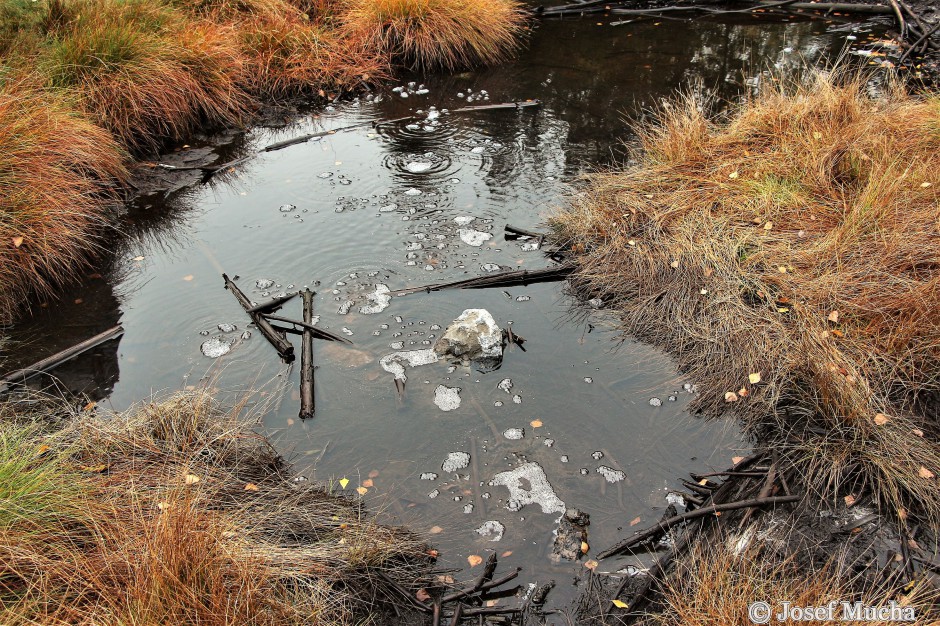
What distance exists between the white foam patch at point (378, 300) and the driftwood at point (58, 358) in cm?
197

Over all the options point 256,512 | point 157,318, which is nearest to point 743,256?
point 256,512

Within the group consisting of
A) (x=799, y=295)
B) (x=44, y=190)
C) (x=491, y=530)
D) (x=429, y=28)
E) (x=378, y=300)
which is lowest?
(x=491, y=530)

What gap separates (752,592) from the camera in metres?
2.63

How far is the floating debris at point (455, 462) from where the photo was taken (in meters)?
3.80

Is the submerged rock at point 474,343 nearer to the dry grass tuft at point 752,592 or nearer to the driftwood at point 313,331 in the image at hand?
the driftwood at point 313,331

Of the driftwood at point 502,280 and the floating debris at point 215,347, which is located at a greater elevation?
the driftwood at point 502,280

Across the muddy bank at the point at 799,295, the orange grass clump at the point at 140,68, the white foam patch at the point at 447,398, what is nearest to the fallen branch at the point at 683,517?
the muddy bank at the point at 799,295

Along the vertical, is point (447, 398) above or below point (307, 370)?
below

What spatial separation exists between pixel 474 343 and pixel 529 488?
4.11 feet

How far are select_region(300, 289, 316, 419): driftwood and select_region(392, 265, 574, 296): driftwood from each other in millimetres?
769

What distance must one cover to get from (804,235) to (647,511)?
269 cm

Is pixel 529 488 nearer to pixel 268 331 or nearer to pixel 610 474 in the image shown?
pixel 610 474

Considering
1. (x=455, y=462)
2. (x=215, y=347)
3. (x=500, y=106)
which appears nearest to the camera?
(x=455, y=462)

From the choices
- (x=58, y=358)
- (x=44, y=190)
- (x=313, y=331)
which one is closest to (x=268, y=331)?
(x=313, y=331)
